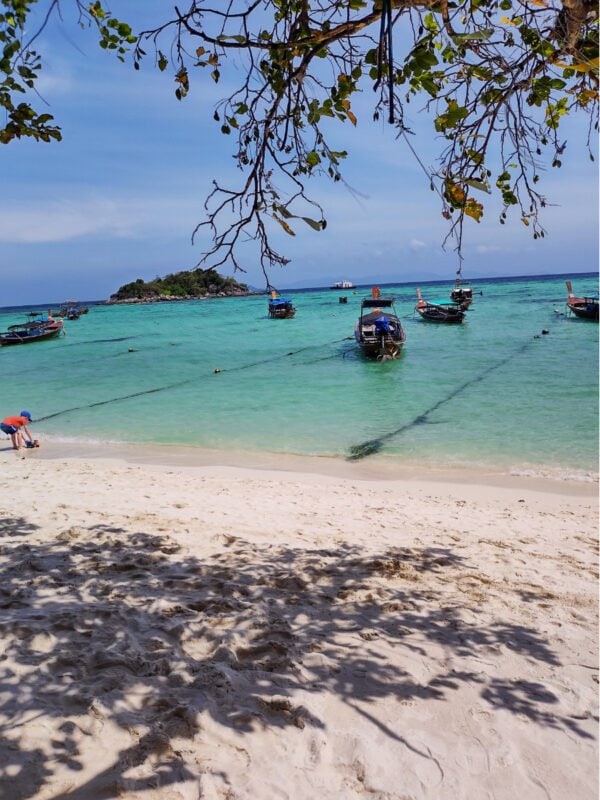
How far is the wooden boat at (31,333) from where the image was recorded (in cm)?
4122

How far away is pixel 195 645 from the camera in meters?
3.26

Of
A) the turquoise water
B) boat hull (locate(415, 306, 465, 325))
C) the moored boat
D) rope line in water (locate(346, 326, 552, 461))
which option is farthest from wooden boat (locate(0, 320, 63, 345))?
rope line in water (locate(346, 326, 552, 461))

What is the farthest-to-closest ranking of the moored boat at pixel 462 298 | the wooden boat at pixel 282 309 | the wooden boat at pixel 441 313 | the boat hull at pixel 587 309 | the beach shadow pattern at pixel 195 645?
the wooden boat at pixel 282 309 → the moored boat at pixel 462 298 → the wooden boat at pixel 441 313 → the boat hull at pixel 587 309 → the beach shadow pattern at pixel 195 645

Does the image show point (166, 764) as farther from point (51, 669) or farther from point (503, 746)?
point (503, 746)

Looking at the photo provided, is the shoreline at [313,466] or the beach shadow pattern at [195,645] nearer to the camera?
the beach shadow pattern at [195,645]

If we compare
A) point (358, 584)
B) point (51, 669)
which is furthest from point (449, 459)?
point (51, 669)

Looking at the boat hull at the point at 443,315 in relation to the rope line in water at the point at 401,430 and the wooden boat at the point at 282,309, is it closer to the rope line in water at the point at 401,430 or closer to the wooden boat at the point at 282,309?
the wooden boat at the point at 282,309

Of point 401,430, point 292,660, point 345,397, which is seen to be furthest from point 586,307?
point 292,660

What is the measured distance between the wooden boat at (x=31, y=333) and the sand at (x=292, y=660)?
131 ft

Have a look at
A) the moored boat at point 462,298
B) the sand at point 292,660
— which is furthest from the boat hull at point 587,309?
the sand at point 292,660

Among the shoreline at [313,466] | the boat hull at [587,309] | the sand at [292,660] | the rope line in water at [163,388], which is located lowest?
the shoreline at [313,466]

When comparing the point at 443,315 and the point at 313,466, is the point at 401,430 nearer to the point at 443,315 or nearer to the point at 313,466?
the point at 313,466

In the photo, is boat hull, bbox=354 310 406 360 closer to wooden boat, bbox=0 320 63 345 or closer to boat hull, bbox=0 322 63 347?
wooden boat, bbox=0 320 63 345

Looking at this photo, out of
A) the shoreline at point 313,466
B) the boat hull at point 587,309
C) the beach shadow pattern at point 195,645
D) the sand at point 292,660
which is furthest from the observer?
the boat hull at point 587,309
